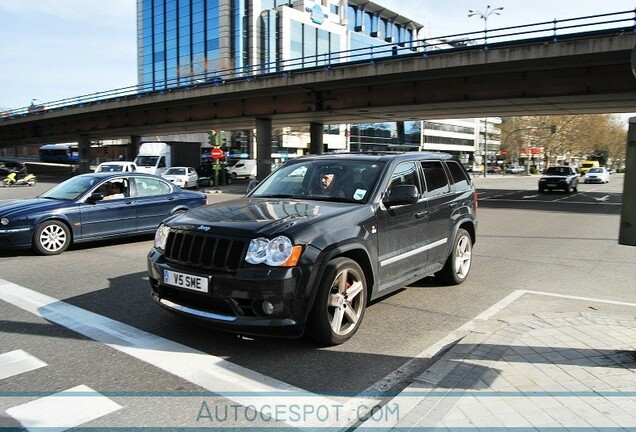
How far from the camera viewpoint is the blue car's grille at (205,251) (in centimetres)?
425

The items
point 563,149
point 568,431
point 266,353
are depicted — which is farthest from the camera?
point 563,149

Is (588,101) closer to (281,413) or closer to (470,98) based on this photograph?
(470,98)

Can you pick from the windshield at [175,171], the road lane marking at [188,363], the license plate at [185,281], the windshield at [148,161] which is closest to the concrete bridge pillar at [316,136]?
the windshield at [175,171]

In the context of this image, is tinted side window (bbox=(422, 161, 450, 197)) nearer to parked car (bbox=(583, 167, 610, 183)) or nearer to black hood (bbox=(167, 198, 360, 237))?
black hood (bbox=(167, 198, 360, 237))

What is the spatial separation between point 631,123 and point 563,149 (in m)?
97.4

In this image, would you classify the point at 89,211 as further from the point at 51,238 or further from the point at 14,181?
the point at 14,181

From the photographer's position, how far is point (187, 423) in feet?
10.5

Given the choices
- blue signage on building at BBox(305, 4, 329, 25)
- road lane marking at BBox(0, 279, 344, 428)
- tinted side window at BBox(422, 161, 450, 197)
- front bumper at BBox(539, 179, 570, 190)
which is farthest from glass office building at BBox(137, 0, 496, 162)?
road lane marking at BBox(0, 279, 344, 428)

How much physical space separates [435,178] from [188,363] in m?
3.93

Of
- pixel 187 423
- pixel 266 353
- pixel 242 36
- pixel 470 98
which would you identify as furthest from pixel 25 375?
pixel 242 36

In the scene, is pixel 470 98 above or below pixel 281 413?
above

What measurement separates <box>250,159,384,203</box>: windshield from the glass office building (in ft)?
178

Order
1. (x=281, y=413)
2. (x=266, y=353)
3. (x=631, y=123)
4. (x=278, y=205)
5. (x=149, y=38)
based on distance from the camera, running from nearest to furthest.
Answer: (x=281, y=413), (x=631, y=123), (x=266, y=353), (x=278, y=205), (x=149, y=38)

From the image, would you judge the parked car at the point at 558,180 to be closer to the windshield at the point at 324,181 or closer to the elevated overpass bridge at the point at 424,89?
the elevated overpass bridge at the point at 424,89
